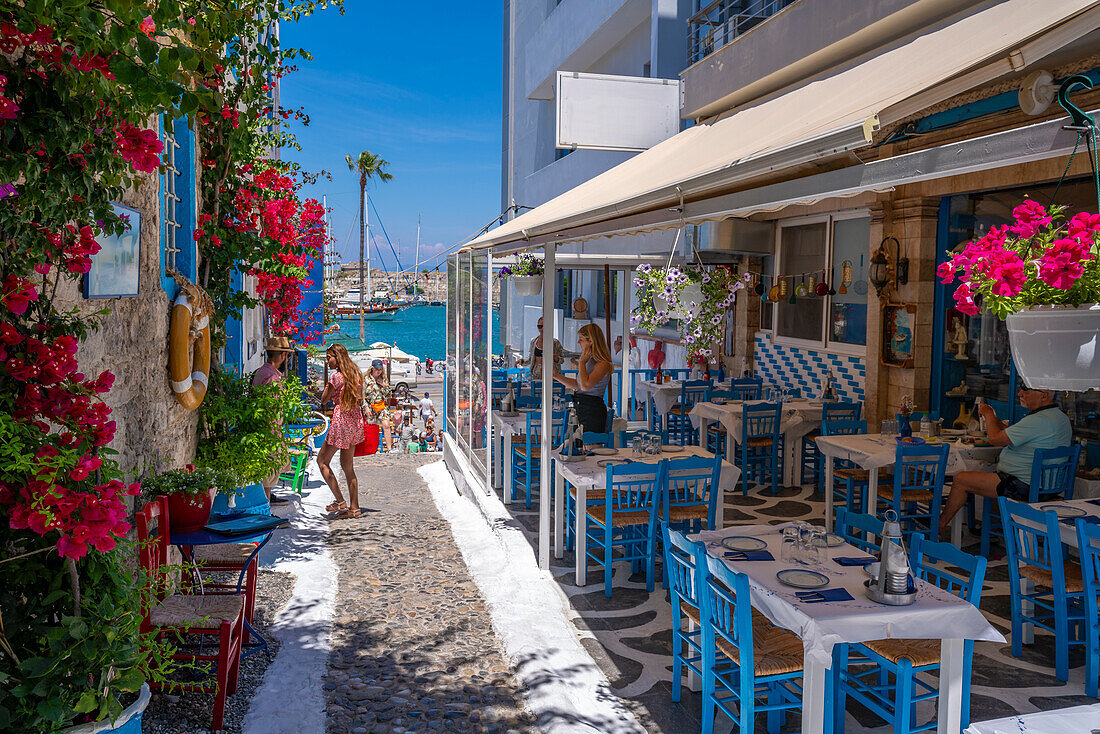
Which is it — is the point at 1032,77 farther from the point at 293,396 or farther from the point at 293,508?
the point at 293,508

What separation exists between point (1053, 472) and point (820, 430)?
3050 millimetres

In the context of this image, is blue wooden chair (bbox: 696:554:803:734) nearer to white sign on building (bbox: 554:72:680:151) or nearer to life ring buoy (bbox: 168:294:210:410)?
life ring buoy (bbox: 168:294:210:410)

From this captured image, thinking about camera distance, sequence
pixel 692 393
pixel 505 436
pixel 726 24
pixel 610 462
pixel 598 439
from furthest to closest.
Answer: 1. pixel 726 24
2. pixel 692 393
3. pixel 505 436
4. pixel 598 439
5. pixel 610 462

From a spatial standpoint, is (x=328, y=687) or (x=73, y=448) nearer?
(x=73, y=448)

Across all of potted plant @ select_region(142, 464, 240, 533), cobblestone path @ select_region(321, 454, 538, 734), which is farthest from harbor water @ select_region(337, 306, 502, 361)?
potted plant @ select_region(142, 464, 240, 533)

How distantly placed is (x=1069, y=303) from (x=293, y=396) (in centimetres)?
503

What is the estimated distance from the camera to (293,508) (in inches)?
315

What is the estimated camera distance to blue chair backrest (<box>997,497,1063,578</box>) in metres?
4.02

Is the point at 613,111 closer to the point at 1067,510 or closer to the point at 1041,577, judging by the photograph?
the point at 1067,510

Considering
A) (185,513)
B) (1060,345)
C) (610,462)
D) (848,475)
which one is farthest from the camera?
(848,475)

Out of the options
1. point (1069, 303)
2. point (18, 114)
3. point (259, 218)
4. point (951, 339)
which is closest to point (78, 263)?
point (18, 114)

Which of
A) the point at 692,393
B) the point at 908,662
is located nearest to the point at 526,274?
the point at 692,393

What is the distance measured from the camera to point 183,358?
4.73m

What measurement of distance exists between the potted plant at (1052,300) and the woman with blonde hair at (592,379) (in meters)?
4.84
